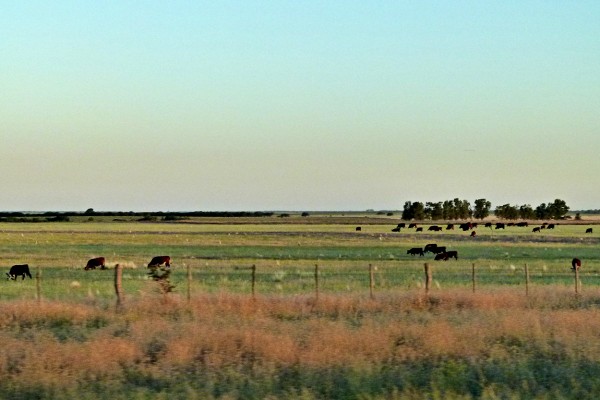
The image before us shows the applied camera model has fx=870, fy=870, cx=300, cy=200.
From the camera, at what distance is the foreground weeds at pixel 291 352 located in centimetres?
1371

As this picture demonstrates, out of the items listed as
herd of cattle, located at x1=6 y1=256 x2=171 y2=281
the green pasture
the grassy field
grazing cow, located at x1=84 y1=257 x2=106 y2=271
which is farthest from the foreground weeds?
grazing cow, located at x1=84 y1=257 x2=106 y2=271

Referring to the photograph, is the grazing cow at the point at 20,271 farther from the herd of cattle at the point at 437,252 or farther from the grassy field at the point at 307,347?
the herd of cattle at the point at 437,252

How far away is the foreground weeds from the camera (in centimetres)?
1371

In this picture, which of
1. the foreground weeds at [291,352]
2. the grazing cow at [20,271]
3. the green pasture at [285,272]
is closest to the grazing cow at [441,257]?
the green pasture at [285,272]

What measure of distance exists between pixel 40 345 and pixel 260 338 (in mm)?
4292

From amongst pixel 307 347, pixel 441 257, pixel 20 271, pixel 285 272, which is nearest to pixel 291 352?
pixel 307 347

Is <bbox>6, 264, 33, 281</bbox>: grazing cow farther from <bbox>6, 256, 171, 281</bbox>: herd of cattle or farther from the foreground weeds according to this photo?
the foreground weeds

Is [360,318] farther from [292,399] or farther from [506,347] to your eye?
[292,399]

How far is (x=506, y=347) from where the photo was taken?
1750 cm

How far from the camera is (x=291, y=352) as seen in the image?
1614cm

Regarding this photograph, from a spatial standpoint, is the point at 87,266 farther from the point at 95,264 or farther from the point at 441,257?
the point at 441,257

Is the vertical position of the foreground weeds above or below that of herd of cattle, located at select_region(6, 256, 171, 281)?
below

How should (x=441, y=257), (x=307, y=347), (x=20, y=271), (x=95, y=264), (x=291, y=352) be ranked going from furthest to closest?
(x=441, y=257) < (x=95, y=264) < (x=20, y=271) < (x=307, y=347) < (x=291, y=352)

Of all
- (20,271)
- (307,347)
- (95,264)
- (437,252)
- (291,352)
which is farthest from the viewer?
(437,252)
